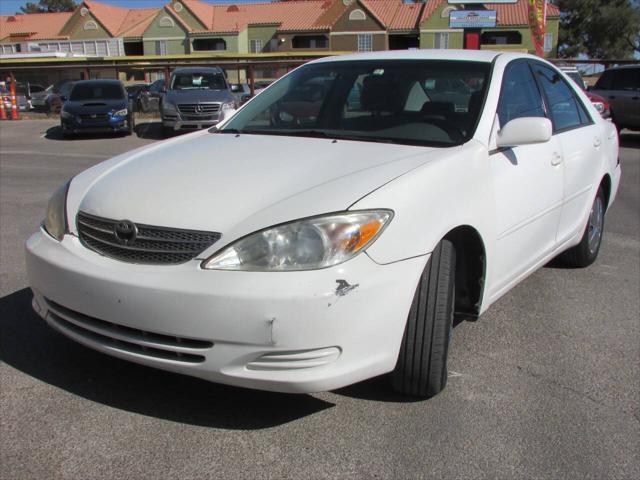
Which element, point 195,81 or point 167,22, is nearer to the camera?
point 195,81

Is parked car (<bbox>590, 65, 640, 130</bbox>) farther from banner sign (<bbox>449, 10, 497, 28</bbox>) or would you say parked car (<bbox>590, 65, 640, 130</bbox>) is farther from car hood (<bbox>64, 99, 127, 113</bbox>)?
car hood (<bbox>64, 99, 127, 113</bbox>)

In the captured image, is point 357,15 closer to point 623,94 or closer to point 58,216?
point 623,94

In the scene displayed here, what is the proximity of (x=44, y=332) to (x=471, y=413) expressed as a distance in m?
2.37

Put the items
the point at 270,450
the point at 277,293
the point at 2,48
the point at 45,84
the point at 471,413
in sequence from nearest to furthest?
the point at 277,293, the point at 270,450, the point at 471,413, the point at 45,84, the point at 2,48

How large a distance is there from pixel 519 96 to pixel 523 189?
0.70 meters

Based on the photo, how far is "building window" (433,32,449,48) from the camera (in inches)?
2216

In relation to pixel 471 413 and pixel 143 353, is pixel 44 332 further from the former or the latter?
pixel 471 413

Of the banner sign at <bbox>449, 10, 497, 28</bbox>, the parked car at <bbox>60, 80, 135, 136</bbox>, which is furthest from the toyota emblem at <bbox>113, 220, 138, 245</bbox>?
the banner sign at <bbox>449, 10, 497, 28</bbox>

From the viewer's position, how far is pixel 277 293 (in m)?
2.43

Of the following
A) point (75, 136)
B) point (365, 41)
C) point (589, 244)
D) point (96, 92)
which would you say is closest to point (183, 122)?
point (96, 92)

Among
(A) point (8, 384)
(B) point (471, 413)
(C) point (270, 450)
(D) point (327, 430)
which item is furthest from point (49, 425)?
(B) point (471, 413)

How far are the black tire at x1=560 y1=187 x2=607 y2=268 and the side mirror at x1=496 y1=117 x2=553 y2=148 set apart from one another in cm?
181

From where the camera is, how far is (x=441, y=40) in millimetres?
56719

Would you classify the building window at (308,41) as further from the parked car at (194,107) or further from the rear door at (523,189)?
the rear door at (523,189)
